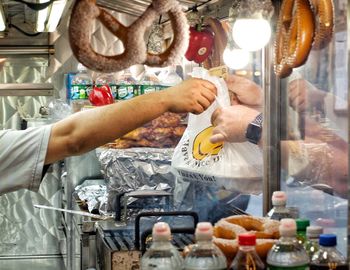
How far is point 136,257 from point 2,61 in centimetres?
442

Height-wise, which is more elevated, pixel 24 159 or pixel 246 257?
pixel 24 159

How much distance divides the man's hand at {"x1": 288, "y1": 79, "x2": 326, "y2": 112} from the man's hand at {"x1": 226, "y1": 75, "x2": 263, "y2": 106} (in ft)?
0.57

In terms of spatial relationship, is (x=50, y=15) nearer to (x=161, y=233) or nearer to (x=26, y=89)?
(x=26, y=89)

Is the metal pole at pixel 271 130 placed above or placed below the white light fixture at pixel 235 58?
below

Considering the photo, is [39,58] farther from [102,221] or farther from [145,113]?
[145,113]

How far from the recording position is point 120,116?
6.71 feet

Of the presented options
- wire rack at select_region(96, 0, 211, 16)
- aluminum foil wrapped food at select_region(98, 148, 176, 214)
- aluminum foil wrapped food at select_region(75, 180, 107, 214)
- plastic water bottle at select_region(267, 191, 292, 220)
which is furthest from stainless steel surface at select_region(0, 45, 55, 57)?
plastic water bottle at select_region(267, 191, 292, 220)

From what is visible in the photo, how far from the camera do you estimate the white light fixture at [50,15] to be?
4027 millimetres

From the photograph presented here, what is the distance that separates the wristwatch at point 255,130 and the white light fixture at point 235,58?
339 mm

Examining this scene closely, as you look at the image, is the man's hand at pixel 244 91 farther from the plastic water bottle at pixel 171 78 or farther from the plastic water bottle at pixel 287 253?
the plastic water bottle at pixel 171 78

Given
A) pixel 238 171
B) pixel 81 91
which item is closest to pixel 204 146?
pixel 238 171

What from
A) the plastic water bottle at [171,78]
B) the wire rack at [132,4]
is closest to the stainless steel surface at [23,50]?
the plastic water bottle at [171,78]

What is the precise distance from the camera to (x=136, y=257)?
232cm

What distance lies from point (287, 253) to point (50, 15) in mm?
3498
